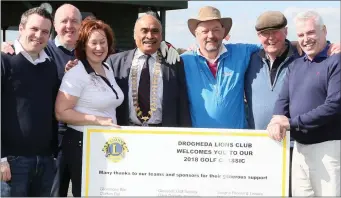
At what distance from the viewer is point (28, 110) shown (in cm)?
463

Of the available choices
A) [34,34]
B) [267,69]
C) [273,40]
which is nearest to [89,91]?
[34,34]

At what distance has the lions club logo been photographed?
5133mm

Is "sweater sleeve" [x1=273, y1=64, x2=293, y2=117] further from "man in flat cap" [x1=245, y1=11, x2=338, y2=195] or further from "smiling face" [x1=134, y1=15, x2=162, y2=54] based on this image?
"smiling face" [x1=134, y1=15, x2=162, y2=54]

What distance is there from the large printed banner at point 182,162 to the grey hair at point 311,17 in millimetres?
1154

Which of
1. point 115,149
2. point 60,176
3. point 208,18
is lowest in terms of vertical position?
point 60,176

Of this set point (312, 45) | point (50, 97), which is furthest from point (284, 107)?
point (50, 97)

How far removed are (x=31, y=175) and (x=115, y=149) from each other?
0.85m

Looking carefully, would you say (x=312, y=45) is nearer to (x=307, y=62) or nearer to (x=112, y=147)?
(x=307, y=62)

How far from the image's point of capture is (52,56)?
561cm

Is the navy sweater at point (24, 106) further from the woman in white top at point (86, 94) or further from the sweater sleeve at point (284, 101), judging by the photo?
the sweater sleeve at point (284, 101)

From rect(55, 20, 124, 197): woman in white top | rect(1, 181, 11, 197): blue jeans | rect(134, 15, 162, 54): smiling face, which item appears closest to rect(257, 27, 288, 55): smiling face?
rect(134, 15, 162, 54): smiling face

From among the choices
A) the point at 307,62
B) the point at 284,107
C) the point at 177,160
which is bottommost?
the point at 177,160

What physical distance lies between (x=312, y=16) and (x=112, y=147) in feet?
7.53

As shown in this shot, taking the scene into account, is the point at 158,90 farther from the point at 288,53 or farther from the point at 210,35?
the point at 288,53
